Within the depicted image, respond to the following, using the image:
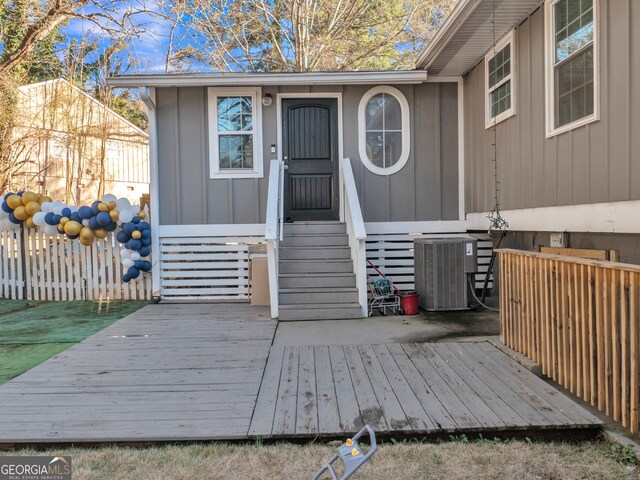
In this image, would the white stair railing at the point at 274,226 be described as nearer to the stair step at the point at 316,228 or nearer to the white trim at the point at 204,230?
the stair step at the point at 316,228

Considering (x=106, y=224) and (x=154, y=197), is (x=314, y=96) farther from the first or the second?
(x=106, y=224)

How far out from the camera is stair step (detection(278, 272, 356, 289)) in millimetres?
5273

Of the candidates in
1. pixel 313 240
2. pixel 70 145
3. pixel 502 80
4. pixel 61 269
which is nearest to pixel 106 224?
pixel 61 269

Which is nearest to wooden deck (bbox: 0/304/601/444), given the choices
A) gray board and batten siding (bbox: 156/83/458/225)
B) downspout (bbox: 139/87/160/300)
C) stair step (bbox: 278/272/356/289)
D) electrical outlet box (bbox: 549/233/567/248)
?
stair step (bbox: 278/272/356/289)

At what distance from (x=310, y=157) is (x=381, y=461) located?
505 centimetres

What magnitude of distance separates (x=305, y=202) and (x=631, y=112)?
4.32 m

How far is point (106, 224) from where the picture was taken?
5891 mm

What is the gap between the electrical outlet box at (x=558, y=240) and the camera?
4160 mm

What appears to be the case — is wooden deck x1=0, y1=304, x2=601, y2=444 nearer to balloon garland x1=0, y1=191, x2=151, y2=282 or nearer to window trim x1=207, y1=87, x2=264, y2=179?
balloon garland x1=0, y1=191, x2=151, y2=282

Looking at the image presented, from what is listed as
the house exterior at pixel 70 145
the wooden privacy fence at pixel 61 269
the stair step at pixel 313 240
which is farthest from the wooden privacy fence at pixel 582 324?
the house exterior at pixel 70 145

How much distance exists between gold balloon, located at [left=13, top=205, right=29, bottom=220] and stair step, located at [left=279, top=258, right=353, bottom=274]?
409 centimetres

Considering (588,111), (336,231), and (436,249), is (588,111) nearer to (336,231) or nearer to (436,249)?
(436,249)

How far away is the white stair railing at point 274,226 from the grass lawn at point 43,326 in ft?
6.54

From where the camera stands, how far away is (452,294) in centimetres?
522
